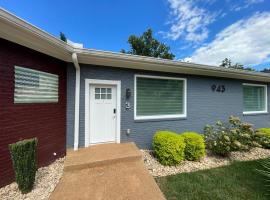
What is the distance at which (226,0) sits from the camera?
7.22m

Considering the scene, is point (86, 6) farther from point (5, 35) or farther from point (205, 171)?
point (205, 171)

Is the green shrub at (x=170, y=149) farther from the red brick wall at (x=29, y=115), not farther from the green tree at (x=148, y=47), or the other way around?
the green tree at (x=148, y=47)

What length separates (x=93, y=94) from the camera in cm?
482

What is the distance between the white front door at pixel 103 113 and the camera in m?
4.84

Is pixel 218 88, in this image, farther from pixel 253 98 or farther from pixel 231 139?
pixel 253 98

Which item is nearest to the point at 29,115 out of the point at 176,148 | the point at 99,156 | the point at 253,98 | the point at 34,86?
the point at 34,86

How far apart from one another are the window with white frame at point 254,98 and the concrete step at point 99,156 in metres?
6.06

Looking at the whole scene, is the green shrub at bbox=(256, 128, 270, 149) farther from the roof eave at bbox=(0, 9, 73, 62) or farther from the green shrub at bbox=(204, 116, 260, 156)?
the roof eave at bbox=(0, 9, 73, 62)

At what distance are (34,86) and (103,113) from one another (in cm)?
197

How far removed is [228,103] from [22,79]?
24.0 ft

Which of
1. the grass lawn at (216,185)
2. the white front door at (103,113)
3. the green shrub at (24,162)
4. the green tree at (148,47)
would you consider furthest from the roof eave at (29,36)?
the green tree at (148,47)

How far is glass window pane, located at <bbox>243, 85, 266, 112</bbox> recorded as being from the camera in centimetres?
748

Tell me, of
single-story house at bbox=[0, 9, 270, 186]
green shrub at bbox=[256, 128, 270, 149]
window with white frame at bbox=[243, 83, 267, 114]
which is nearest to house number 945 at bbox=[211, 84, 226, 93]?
single-story house at bbox=[0, 9, 270, 186]

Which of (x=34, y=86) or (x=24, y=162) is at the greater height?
(x=34, y=86)
